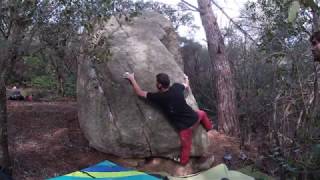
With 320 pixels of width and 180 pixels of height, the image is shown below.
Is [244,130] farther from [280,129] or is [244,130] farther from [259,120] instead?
[280,129]

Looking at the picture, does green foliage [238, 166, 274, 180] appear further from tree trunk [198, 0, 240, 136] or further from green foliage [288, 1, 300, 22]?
green foliage [288, 1, 300, 22]

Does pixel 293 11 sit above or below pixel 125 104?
above

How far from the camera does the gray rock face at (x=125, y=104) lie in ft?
25.7

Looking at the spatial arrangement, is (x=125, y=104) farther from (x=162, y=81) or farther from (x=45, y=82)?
(x=45, y=82)

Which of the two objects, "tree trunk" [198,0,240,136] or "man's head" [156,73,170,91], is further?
"tree trunk" [198,0,240,136]

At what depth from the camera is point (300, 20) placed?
9164 mm

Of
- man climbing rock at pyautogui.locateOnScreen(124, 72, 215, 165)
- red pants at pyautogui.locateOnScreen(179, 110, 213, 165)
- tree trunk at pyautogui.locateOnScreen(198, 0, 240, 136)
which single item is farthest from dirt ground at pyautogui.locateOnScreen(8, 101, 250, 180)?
tree trunk at pyautogui.locateOnScreen(198, 0, 240, 136)

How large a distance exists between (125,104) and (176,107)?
82cm

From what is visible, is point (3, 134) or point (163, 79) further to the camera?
point (163, 79)

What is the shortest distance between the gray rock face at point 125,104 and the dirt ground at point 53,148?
0.25 m

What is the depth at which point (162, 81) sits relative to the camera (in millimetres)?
7438

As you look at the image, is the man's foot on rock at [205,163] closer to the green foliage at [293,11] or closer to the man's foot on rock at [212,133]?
the man's foot on rock at [212,133]

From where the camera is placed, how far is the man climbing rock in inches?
297

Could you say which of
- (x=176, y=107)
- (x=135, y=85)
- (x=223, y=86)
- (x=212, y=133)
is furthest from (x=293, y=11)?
(x=223, y=86)
